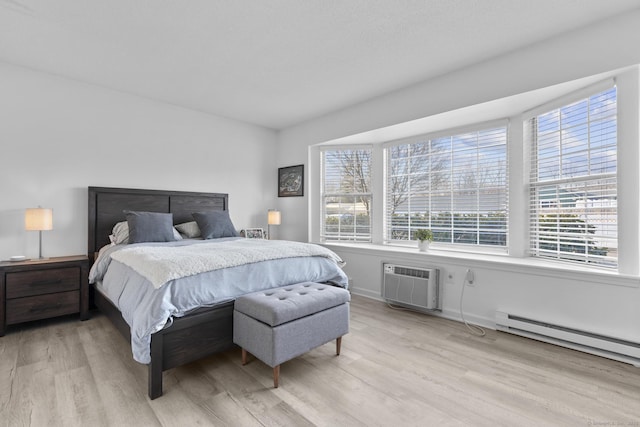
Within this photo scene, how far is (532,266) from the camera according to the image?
267 cm

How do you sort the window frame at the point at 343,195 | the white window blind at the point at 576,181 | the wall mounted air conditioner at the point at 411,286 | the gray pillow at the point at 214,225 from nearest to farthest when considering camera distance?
the white window blind at the point at 576,181, the wall mounted air conditioner at the point at 411,286, the gray pillow at the point at 214,225, the window frame at the point at 343,195

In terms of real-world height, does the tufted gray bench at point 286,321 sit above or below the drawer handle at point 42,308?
above

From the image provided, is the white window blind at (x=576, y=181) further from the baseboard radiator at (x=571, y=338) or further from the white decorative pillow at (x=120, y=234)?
the white decorative pillow at (x=120, y=234)

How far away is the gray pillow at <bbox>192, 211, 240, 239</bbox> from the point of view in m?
3.71

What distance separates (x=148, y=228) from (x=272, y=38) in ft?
7.41

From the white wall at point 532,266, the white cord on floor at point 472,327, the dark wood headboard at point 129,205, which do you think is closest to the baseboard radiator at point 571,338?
the white wall at point 532,266

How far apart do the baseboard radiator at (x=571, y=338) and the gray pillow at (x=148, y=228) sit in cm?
348

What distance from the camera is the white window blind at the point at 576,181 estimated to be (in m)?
2.44

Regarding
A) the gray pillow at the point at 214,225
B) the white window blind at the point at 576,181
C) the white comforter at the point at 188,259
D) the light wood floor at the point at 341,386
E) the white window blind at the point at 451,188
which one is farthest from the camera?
the gray pillow at the point at 214,225

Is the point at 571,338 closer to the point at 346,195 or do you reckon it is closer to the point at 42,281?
the point at 346,195

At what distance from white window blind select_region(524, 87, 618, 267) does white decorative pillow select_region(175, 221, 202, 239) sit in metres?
3.78

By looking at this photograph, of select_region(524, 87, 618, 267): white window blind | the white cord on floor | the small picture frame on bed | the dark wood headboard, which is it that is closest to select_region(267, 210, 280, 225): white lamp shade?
the small picture frame on bed

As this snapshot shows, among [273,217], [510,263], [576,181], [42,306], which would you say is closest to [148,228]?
[42,306]

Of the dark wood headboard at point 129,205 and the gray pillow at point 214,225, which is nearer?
the dark wood headboard at point 129,205
